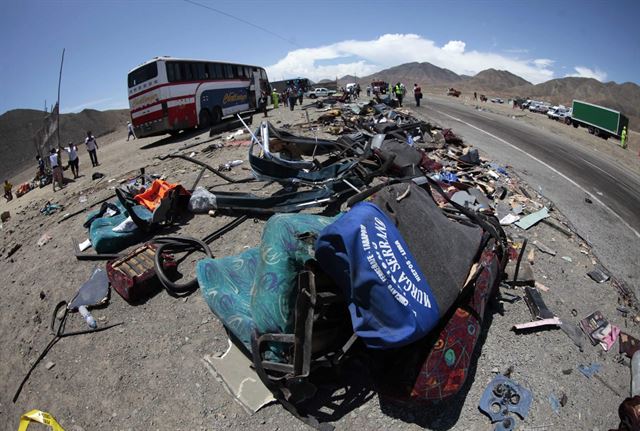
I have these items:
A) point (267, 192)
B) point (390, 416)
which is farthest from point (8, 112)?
point (390, 416)

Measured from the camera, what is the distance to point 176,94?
16297mm

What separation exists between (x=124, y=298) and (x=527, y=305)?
573 centimetres

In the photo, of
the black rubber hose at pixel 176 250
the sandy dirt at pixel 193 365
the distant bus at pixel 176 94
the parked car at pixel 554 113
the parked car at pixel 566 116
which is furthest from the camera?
the parked car at pixel 554 113

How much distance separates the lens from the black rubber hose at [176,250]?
5.07 m

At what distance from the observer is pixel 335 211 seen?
6.75 m

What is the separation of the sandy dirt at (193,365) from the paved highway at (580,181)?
98.2 inches

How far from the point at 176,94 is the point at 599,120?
2880 centimetres

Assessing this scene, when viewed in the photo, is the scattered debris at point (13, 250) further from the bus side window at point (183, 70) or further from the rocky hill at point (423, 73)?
the rocky hill at point (423, 73)

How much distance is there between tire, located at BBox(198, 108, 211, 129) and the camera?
18281 mm

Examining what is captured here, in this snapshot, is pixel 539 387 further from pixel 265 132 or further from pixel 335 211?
pixel 265 132

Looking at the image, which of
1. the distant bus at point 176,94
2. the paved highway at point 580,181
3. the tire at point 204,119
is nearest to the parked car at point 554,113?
the paved highway at point 580,181

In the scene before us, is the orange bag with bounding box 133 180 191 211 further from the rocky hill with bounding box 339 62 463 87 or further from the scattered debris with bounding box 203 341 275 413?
the rocky hill with bounding box 339 62 463 87

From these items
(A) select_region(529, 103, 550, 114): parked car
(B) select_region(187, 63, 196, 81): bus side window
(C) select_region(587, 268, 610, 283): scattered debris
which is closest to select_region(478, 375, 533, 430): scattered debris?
(C) select_region(587, 268, 610, 283): scattered debris

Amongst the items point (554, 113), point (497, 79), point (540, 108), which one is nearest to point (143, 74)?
point (554, 113)
